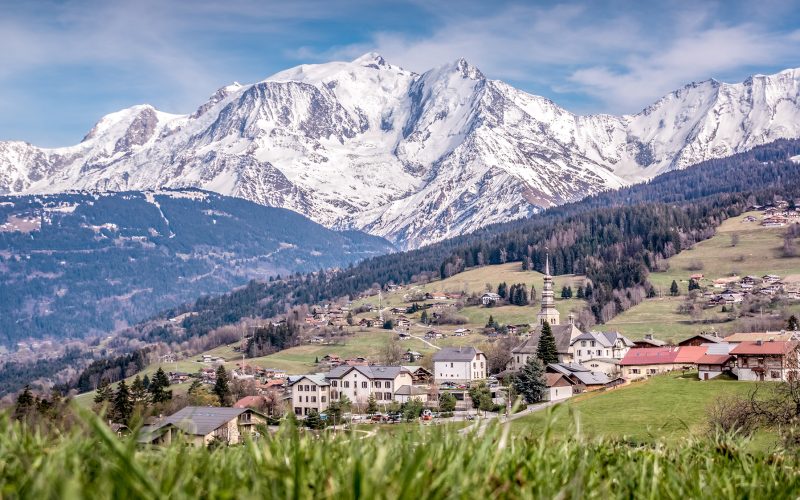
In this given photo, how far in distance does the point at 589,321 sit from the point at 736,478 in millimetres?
153713

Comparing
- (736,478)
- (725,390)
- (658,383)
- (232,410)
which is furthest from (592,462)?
(658,383)

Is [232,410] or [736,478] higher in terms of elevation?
[736,478]

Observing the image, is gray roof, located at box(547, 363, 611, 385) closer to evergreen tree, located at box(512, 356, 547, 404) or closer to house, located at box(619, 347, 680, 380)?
house, located at box(619, 347, 680, 380)

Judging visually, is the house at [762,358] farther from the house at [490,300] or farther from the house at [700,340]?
the house at [490,300]

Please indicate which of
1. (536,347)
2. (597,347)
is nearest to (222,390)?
(536,347)

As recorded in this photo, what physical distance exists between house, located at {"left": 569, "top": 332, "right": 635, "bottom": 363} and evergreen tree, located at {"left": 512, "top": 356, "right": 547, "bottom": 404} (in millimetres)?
30726

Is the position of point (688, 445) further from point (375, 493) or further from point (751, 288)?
point (751, 288)

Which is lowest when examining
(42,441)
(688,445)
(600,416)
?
(600,416)

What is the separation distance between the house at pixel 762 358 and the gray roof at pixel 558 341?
38758 millimetres

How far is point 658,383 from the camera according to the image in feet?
264

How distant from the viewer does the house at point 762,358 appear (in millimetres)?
76625

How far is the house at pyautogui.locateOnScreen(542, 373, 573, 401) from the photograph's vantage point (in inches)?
3620

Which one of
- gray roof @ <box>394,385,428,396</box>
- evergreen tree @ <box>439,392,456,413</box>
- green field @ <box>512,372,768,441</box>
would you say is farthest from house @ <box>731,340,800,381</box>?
gray roof @ <box>394,385,428,396</box>

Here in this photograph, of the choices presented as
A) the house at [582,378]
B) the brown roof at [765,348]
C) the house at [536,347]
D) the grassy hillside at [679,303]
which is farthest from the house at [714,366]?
the grassy hillside at [679,303]
